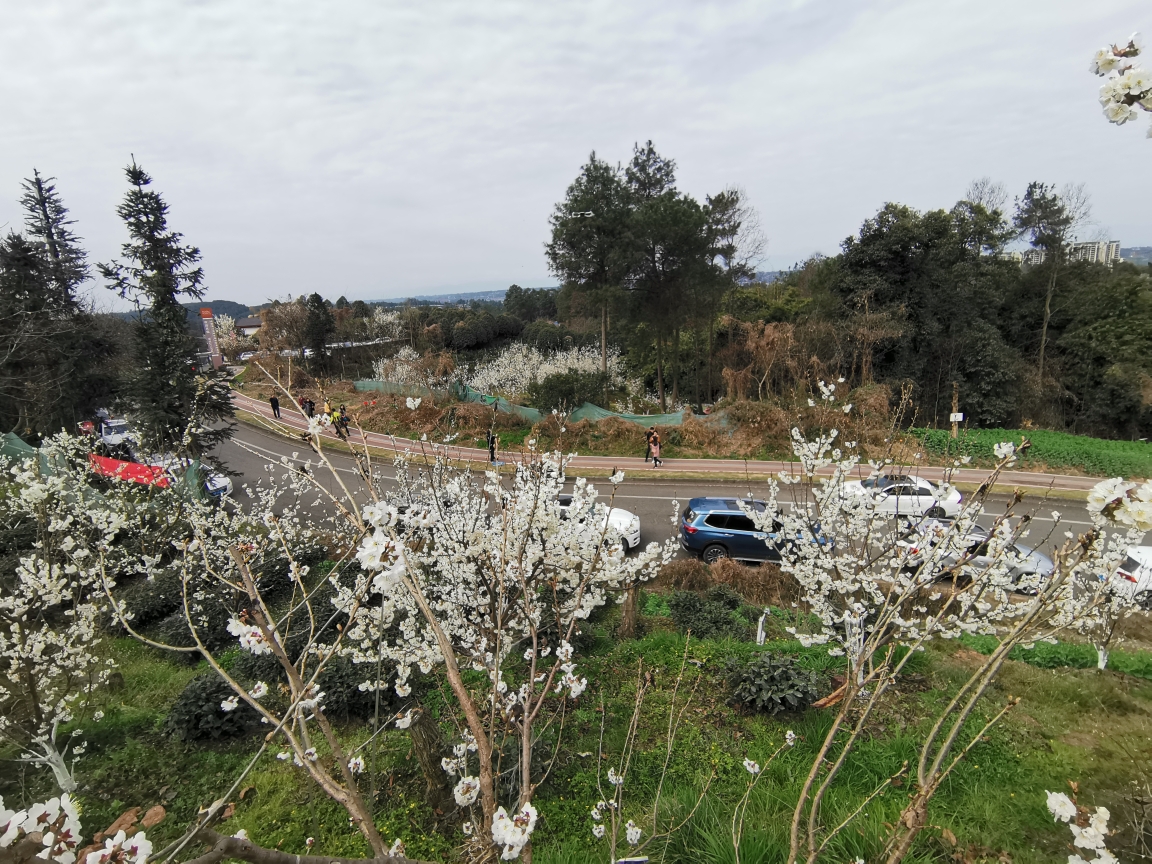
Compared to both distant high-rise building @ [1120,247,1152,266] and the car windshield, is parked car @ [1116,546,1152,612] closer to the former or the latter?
the car windshield

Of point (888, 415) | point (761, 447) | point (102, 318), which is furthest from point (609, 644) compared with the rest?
point (102, 318)

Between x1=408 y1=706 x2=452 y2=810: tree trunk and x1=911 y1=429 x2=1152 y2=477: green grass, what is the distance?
1844cm

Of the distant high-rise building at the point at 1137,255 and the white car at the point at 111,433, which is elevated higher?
the distant high-rise building at the point at 1137,255

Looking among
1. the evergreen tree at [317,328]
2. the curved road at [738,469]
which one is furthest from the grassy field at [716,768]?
the evergreen tree at [317,328]

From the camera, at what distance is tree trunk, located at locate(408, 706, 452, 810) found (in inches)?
205

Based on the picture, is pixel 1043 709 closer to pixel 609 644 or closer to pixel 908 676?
pixel 908 676

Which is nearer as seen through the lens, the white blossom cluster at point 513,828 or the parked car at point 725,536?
the white blossom cluster at point 513,828

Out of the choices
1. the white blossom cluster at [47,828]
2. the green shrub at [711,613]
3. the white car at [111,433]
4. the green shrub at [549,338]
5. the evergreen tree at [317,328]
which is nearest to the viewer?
the white blossom cluster at [47,828]

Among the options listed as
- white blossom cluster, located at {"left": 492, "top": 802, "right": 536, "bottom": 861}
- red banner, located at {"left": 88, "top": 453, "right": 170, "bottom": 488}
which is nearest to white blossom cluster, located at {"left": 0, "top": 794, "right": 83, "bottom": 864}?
white blossom cluster, located at {"left": 492, "top": 802, "right": 536, "bottom": 861}

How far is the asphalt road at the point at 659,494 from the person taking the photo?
1377 centimetres

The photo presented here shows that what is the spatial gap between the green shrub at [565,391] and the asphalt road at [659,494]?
16.8 feet

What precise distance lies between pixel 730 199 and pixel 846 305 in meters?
7.08

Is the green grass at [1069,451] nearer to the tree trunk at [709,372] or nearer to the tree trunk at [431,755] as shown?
the tree trunk at [709,372]

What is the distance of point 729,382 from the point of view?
922 inches
